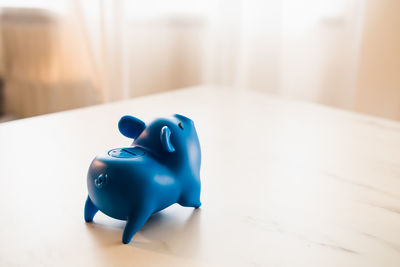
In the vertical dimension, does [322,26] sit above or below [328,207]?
above

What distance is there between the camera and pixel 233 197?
1.84 feet

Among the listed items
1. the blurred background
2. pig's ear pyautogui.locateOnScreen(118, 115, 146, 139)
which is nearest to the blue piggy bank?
pig's ear pyautogui.locateOnScreen(118, 115, 146, 139)

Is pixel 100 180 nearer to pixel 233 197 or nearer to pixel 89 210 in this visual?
pixel 89 210

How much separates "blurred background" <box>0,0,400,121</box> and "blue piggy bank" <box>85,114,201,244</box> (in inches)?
42.0

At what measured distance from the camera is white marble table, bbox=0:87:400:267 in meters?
0.43

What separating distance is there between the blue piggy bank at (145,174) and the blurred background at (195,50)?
3.50 ft

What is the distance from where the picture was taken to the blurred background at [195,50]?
1545 mm

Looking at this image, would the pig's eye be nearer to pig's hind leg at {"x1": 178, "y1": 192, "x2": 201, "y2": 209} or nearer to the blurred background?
pig's hind leg at {"x1": 178, "y1": 192, "x2": 201, "y2": 209}

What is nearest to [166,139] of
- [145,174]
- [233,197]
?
[145,174]

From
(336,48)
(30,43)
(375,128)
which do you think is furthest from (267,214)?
(336,48)

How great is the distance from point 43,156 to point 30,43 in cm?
100

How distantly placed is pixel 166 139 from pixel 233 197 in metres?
0.15

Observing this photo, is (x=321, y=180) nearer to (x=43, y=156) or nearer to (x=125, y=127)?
(x=125, y=127)

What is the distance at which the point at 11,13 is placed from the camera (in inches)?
58.0
